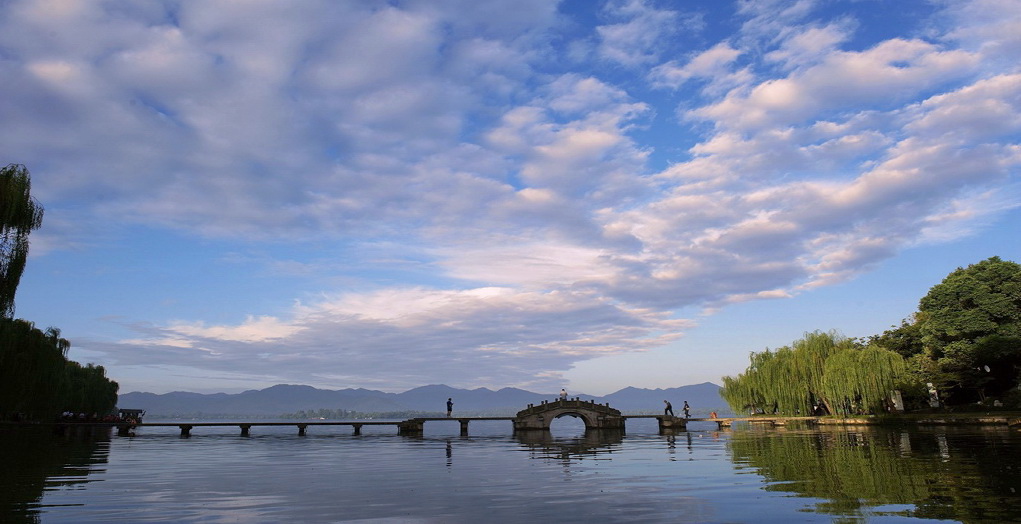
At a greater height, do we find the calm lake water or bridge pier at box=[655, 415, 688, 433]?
the calm lake water

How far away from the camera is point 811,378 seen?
5494 centimetres

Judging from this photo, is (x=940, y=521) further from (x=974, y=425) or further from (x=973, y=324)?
(x=973, y=324)

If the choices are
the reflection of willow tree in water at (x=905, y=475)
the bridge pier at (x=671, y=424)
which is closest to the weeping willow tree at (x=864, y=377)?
the bridge pier at (x=671, y=424)

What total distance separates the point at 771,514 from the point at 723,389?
5641 centimetres

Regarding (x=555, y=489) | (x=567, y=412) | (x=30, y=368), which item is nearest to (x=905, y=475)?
(x=555, y=489)

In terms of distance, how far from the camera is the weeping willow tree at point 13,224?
26.8 metres

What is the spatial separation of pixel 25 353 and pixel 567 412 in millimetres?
44271

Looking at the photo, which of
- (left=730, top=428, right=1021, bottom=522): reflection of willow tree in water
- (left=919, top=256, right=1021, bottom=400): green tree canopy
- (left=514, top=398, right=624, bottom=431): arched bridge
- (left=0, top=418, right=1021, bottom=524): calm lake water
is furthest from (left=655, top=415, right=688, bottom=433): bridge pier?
(left=0, top=418, right=1021, bottom=524): calm lake water

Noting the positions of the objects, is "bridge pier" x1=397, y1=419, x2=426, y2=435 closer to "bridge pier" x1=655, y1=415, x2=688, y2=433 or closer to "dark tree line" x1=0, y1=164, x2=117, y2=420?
"bridge pier" x1=655, y1=415, x2=688, y2=433

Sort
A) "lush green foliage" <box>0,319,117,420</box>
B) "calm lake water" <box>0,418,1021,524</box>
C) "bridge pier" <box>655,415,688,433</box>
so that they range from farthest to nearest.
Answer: "bridge pier" <box>655,415,688,433</box>
"lush green foliage" <box>0,319,117,420</box>
"calm lake water" <box>0,418,1021,524</box>

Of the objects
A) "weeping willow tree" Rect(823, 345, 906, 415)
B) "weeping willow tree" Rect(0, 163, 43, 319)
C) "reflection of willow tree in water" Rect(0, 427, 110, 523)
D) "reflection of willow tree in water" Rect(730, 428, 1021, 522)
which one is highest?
"weeping willow tree" Rect(0, 163, 43, 319)

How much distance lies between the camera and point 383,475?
20797mm

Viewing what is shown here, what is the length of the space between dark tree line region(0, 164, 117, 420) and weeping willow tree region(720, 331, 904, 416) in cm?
Answer: 5356

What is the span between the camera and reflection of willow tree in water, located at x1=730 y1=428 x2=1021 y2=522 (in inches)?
458
